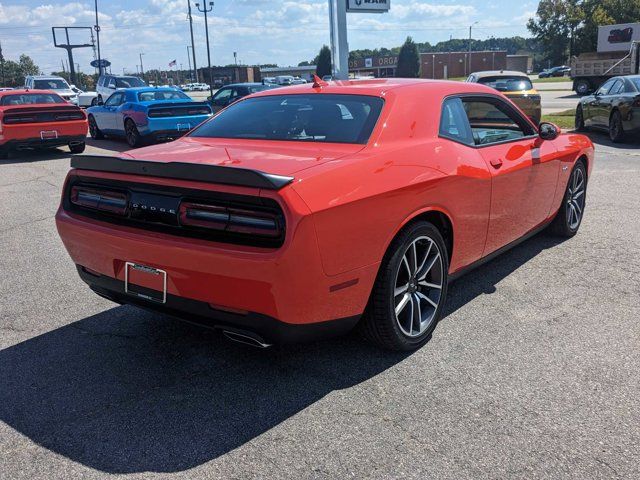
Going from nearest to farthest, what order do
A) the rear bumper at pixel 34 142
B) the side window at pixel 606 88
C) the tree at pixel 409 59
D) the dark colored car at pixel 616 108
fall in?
the dark colored car at pixel 616 108, the rear bumper at pixel 34 142, the side window at pixel 606 88, the tree at pixel 409 59

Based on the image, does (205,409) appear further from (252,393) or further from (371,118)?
(371,118)

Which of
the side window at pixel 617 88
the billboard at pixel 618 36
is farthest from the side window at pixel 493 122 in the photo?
the billboard at pixel 618 36

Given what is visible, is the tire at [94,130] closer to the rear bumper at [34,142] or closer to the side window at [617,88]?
the rear bumper at [34,142]

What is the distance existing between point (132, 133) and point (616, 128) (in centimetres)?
1080

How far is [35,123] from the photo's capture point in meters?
12.3

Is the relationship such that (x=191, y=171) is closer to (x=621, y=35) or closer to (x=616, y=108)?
(x=616, y=108)

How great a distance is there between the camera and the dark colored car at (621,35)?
34.7 metres

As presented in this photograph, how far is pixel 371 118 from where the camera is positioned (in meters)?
3.46

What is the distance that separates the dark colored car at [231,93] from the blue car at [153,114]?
7.00ft

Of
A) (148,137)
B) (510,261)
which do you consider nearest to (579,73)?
(148,137)

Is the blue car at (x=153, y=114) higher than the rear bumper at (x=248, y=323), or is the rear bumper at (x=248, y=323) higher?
the blue car at (x=153, y=114)

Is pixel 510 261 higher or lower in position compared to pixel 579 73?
lower

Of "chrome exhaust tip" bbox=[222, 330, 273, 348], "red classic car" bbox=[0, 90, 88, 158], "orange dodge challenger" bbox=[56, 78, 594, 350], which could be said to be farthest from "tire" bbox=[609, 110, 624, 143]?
"chrome exhaust tip" bbox=[222, 330, 273, 348]

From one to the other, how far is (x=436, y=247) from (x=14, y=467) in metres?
2.38
